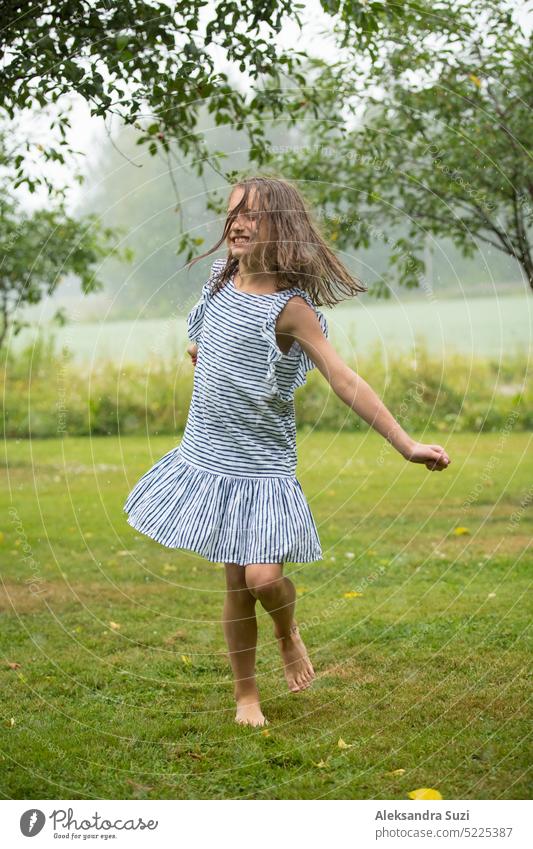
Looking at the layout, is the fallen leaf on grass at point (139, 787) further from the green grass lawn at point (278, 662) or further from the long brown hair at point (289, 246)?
the long brown hair at point (289, 246)

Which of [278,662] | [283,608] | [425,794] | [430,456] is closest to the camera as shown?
[425,794]

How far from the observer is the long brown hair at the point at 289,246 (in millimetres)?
4535

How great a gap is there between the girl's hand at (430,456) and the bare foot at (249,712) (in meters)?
1.35

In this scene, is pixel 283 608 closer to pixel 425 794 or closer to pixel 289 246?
pixel 425 794

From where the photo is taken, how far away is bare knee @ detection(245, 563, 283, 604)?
4.32m

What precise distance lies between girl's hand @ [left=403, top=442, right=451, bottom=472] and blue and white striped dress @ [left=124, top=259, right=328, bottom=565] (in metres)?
0.67

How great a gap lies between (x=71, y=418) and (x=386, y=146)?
6.50 m

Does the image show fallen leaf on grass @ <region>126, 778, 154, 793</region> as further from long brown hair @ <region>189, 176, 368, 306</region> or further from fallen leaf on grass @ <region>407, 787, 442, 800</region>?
long brown hair @ <region>189, 176, 368, 306</region>

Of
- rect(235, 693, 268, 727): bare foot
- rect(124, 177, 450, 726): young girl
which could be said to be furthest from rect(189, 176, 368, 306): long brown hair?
rect(235, 693, 268, 727): bare foot

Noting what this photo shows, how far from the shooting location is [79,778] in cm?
409

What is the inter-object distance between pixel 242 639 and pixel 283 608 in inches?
10.0

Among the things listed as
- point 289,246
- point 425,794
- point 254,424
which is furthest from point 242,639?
point 289,246

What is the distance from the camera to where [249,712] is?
15.2 ft

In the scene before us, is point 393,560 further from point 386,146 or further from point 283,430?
point 283,430
